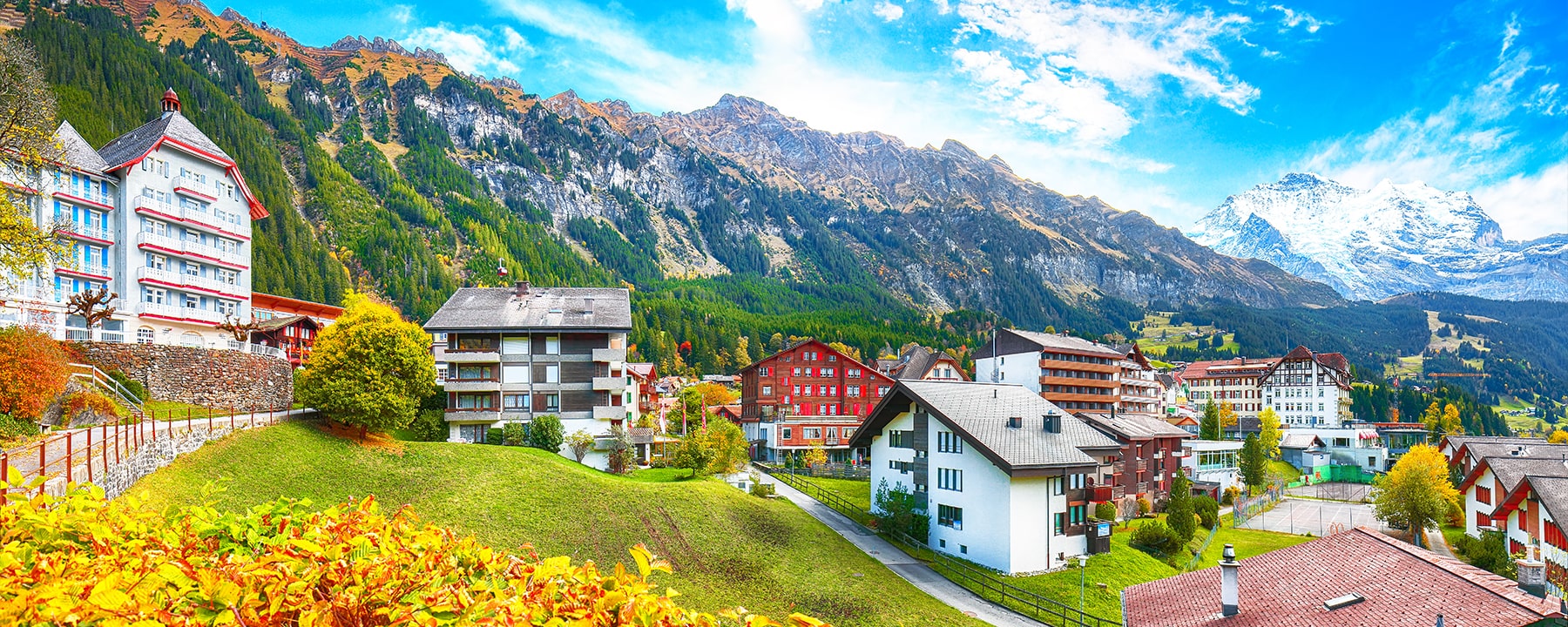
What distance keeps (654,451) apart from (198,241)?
3188cm

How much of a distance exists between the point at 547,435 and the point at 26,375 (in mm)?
23859

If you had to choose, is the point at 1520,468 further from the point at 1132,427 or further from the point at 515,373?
the point at 515,373

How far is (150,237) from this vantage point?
1686 inches

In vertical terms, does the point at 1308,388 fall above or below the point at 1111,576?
above

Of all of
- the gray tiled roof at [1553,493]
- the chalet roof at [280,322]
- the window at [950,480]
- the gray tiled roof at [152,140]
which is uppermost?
the gray tiled roof at [152,140]

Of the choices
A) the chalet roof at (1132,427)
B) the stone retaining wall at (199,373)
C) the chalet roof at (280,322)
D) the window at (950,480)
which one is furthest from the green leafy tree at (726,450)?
the chalet roof at (280,322)

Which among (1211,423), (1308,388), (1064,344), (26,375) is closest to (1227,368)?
(1308,388)

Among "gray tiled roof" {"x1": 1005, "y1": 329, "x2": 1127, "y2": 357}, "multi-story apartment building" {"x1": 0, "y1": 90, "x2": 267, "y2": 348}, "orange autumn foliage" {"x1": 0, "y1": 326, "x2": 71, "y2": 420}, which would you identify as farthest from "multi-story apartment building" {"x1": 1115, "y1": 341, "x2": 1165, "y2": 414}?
"orange autumn foliage" {"x1": 0, "y1": 326, "x2": 71, "y2": 420}

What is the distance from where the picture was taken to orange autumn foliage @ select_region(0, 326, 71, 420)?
24672 millimetres

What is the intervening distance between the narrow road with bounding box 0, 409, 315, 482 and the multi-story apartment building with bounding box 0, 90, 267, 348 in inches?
491

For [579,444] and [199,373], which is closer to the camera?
[199,373]

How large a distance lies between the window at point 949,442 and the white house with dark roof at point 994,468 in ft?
0.15

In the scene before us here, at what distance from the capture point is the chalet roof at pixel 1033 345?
77.6 meters

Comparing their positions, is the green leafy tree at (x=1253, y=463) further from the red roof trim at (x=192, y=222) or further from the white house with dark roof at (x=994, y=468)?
the red roof trim at (x=192, y=222)
